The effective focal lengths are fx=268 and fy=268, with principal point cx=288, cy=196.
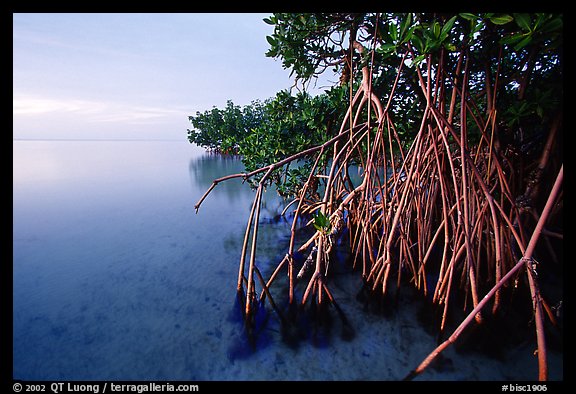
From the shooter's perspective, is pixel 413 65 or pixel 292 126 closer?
pixel 413 65

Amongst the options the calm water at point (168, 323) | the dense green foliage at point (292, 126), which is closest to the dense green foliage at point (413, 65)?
the dense green foliage at point (292, 126)

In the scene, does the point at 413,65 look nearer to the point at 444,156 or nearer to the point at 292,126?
the point at 444,156

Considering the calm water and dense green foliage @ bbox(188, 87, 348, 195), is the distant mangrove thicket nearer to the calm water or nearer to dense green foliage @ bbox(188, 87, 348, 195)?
dense green foliage @ bbox(188, 87, 348, 195)

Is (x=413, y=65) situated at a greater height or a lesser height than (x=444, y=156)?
greater

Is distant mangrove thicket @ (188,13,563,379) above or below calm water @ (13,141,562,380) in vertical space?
above

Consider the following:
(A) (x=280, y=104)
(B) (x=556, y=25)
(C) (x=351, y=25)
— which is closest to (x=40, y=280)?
(A) (x=280, y=104)

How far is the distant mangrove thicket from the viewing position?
2.42m

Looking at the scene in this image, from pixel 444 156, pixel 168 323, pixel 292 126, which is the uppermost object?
pixel 292 126

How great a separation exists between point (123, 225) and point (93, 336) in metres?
5.05

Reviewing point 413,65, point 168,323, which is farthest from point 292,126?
point 168,323

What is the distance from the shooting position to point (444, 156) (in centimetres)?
353

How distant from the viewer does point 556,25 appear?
163 cm

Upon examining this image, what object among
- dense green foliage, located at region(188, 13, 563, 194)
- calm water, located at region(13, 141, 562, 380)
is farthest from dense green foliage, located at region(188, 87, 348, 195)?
calm water, located at region(13, 141, 562, 380)
